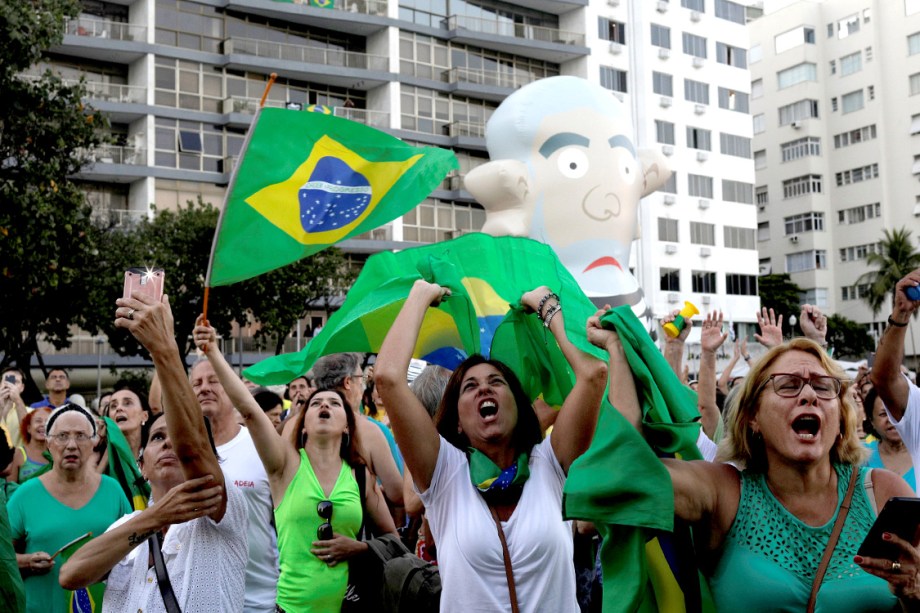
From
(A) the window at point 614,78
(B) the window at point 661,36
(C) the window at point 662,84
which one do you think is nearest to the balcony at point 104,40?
(A) the window at point 614,78

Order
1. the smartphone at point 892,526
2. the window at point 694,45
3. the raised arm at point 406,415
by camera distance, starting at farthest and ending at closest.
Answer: the window at point 694,45 < the raised arm at point 406,415 < the smartphone at point 892,526

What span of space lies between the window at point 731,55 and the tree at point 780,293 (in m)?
11.4

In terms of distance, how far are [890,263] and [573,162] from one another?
4710 centimetres

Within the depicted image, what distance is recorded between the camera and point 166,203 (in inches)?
1405

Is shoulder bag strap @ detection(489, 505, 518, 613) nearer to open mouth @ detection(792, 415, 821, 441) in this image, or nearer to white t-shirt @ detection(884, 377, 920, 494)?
open mouth @ detection(792, 415, 821, 441)

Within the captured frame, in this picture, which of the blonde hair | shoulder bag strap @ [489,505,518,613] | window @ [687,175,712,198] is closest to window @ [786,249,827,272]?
window @ [687,175,712,198]

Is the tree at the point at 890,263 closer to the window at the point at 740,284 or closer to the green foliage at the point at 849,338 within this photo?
the green foliage at the point at 849,338

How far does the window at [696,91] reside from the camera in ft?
154

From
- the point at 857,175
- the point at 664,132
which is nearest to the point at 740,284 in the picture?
the point at 664,132

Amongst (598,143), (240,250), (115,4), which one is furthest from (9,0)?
(115,4)

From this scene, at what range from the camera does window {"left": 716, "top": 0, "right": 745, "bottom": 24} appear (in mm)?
48812

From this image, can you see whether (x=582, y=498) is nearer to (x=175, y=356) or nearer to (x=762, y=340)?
(x=175, y=356)

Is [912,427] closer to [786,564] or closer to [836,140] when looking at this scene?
[786,564]

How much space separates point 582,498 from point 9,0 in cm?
1693
